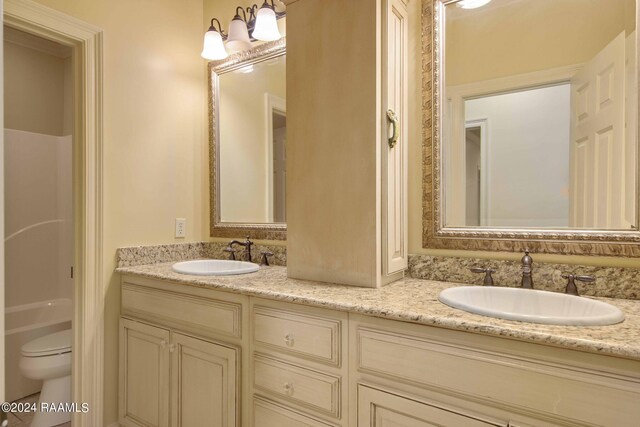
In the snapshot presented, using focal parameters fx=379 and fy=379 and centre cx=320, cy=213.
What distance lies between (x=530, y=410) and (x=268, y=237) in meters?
1.46

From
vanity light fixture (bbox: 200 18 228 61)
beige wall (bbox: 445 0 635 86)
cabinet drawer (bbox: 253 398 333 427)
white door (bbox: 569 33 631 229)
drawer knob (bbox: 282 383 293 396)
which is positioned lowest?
cabinet drawer (bbox: 253 398 333 427)

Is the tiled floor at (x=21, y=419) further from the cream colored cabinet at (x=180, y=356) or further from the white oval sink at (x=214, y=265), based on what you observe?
the white oval sink at (x=214, y=265)

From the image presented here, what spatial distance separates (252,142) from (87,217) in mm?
925

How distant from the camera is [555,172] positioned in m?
1.37

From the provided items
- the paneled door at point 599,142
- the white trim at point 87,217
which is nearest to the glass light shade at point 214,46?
the white trim at point 87,217

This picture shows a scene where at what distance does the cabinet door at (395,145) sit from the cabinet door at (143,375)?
109 cm

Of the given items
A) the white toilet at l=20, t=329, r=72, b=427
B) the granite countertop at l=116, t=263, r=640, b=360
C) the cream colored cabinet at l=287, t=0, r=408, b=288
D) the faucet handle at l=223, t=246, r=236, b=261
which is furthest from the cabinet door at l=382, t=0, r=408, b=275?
the white toilet at l=20, t=329, r=72, b=427

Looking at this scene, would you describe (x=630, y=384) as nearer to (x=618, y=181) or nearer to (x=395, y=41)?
(x=618, y=181)

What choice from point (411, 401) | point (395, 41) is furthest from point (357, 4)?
point (411, 401)

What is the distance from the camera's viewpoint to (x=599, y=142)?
4.30ft

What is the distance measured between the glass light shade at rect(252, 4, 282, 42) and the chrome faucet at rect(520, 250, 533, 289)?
1.54 m

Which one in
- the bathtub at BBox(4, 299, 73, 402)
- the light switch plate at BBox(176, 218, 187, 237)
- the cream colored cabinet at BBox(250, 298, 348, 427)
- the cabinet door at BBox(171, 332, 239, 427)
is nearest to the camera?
the cream colored cabinet at BBox(250, 298, 348, 427)

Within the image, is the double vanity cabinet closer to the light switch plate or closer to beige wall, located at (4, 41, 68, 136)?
the light switch plate

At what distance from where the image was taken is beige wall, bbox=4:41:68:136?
8.94 feet
